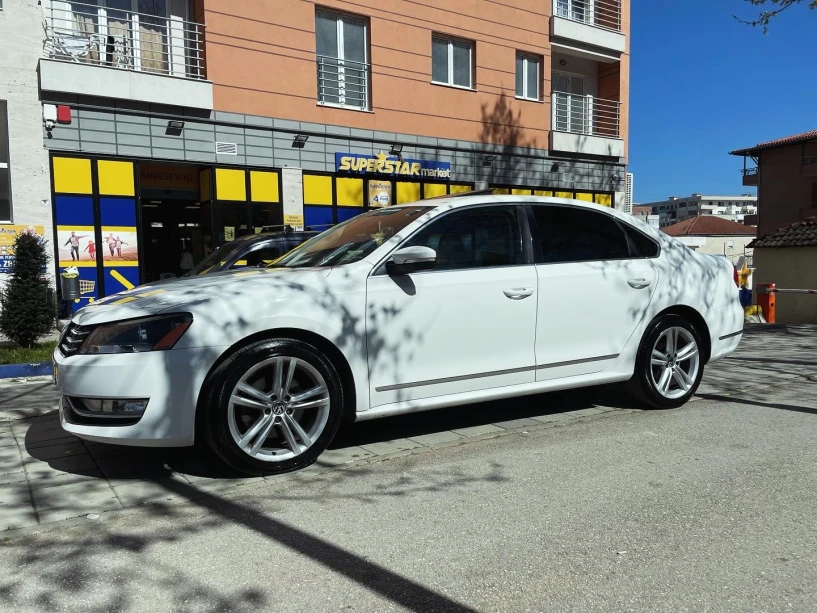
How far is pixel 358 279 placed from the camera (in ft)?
13.5

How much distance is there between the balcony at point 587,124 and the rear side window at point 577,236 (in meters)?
14.2

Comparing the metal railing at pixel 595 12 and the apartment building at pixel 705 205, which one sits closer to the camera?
the metal railing at pixel 595 12

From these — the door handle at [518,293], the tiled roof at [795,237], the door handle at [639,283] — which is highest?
the tiled roof at [795,237]

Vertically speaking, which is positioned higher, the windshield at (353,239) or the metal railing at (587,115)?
the metal railing at (587,115)

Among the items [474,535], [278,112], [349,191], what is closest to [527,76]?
[349,191]

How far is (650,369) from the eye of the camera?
528cm

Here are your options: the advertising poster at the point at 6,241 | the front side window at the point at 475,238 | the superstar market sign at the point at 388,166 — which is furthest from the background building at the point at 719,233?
the front side window at the point at 475,238

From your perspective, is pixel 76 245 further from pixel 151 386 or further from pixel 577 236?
pixel 577 236

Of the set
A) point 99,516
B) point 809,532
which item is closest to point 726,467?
point 809,532

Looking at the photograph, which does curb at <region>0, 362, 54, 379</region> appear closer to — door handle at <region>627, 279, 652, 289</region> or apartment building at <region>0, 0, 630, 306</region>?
apartment building at <region>0, 0, 630, 306</region>

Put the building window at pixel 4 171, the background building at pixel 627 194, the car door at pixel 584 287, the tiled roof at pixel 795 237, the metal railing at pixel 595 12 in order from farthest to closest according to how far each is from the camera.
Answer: the background building at pixel 627 194 → the metal railing at pixel 595 12 → the tiled roof at pixel 795 237 → the building window at pixel 4 171 → the car door at pixel 584 287

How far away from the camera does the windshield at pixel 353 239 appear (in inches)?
173

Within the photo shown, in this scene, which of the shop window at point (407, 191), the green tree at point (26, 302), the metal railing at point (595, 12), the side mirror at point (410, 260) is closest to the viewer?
Answer: the side mirror at point (410, 260)

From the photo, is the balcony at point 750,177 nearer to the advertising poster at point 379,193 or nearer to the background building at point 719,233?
the background building at point 719,233
